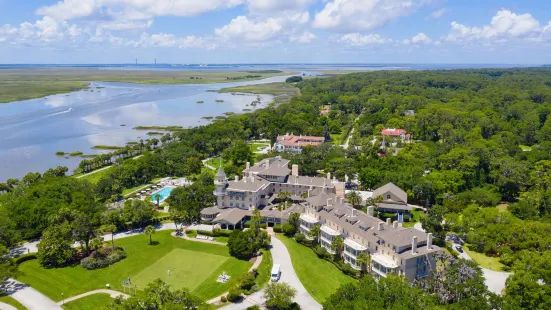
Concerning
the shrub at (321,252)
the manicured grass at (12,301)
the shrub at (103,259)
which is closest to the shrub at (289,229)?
the shrub at (321,252)

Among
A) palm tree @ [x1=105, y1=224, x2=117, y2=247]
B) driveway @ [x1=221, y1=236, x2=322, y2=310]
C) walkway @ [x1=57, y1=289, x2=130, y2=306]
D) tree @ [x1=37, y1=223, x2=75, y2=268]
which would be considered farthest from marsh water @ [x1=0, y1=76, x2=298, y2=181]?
driveway @ [x1=221, y1=236, x2=322, y2=310]

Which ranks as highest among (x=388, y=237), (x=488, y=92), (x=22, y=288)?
(x=488, y=92)

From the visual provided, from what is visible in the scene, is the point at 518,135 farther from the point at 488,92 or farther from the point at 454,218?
the point at 454,218

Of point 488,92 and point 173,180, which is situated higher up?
point 488,92

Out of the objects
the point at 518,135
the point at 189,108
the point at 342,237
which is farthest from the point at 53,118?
the point at 518,135

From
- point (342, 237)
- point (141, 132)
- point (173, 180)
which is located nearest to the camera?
point (342, 237)

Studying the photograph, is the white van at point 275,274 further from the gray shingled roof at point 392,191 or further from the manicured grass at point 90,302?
the gray shingled roof at point 392,191
